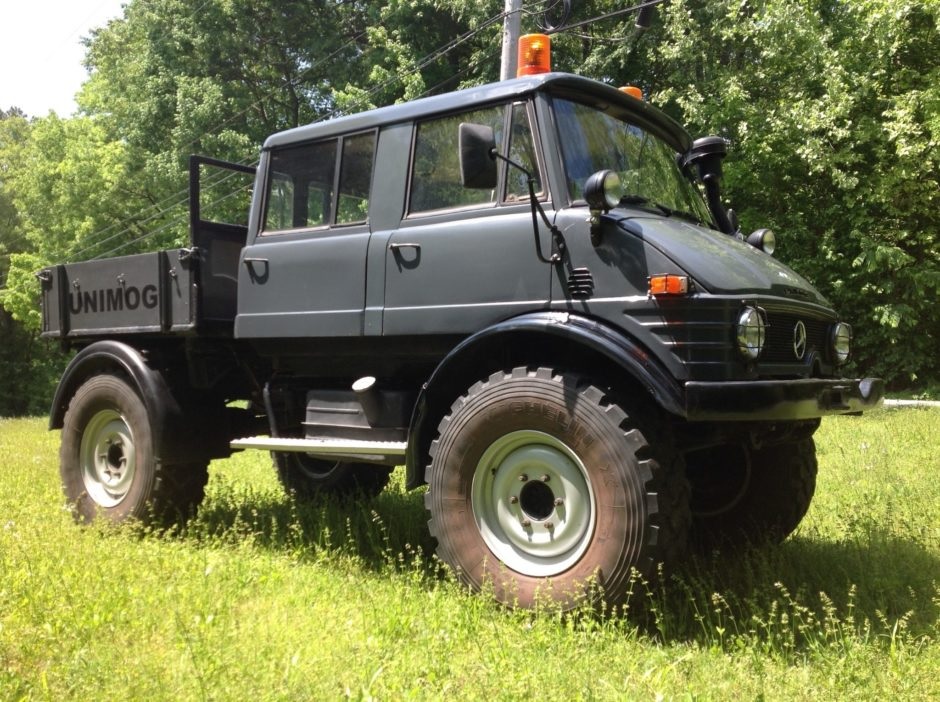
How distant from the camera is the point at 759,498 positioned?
485 centimetres

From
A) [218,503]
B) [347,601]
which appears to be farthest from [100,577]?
[218,503]

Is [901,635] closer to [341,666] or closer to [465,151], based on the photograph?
[341,666]

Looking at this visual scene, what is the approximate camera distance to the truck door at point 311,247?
15.8 ft

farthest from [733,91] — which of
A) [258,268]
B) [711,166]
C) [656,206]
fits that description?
[258,268]

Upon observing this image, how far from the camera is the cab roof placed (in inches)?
166

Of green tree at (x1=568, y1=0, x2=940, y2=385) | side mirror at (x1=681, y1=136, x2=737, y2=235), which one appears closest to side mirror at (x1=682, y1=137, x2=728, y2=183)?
side mirror at (x1=681, y1=136, x2=737, y2=235)

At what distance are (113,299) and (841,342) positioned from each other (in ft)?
15.9

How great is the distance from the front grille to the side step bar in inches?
73.3

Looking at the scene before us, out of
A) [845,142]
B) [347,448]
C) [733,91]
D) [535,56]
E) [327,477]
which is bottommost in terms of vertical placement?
[327,477]

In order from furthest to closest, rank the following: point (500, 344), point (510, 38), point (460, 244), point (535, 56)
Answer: point (510, 38), point (535, 56), point (460, 244), point (500, 344)

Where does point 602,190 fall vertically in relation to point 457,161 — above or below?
below

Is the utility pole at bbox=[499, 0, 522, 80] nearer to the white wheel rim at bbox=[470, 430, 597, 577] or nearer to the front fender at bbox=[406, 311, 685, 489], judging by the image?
the front fender at bbox=[406, 311, 685, 489]

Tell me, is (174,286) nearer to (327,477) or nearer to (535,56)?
(327,477)

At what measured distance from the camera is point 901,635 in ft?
11.7
